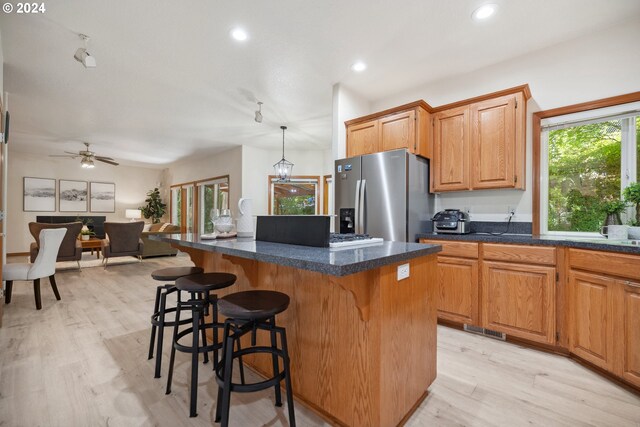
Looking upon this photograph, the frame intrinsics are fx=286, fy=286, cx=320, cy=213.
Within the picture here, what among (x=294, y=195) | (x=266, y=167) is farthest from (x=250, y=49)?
(x=294, y=195)

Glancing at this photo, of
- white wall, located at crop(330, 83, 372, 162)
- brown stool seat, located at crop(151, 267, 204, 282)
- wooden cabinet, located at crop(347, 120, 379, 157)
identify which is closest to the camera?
brown stool seat, located at crop(151, 267, 204, 282)

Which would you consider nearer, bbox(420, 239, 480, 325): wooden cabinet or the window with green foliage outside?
the window with green foliage outside

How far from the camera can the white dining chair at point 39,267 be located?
327cm

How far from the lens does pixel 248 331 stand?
1.39 meters

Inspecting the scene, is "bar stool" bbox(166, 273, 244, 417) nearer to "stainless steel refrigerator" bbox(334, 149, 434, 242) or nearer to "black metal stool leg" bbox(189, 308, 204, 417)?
"black metal stool leg" bbox(189, 308, 204, 417)

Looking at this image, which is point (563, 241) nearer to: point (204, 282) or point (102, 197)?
point (204, 282)

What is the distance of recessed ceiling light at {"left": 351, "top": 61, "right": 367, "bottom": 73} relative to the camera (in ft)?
10.0

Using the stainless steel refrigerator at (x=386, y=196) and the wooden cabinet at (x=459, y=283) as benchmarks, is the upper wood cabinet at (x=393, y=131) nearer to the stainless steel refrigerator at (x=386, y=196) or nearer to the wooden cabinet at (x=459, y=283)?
the stainless steel refrigerator at (x=386, y=196)

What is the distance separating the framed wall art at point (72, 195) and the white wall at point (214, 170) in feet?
7.28

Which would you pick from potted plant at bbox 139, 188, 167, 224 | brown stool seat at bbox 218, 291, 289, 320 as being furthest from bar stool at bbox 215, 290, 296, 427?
potted plant at bbox 139, 188, 167, 224

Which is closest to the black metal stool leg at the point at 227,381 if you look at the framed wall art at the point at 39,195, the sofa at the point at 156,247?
the sofa at the point at 156,247

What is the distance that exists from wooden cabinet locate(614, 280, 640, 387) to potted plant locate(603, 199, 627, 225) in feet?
2.56

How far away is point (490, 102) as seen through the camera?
9.14 ft

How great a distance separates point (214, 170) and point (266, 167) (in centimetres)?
156
